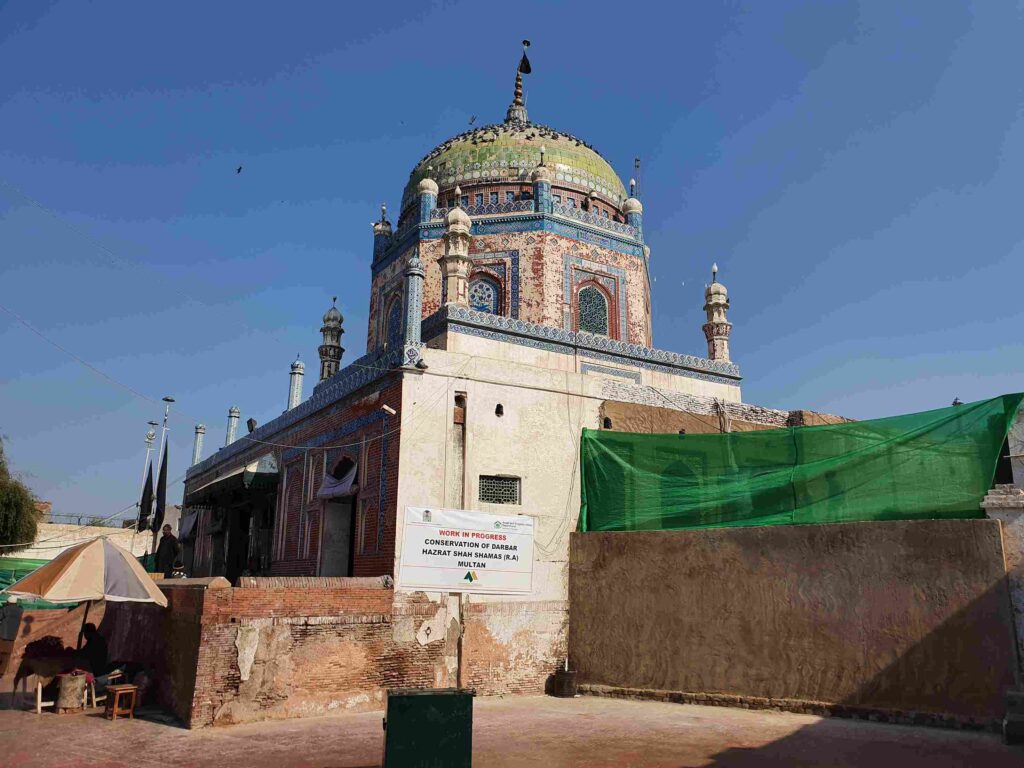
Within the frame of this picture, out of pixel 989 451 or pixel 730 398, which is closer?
pixel 989 451

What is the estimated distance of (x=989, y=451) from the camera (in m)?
10.8

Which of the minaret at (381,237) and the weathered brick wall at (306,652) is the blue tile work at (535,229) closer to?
the minaret at (381,237)

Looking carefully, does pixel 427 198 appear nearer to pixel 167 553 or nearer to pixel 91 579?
pixel 167 553

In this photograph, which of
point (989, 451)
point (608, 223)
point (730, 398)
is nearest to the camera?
point (989, 451)

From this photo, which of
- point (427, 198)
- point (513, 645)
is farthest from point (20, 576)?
point (513, 645)

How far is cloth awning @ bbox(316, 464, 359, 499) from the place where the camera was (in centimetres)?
1470

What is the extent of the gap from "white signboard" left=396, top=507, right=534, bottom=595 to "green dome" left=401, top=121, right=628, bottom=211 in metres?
10.6

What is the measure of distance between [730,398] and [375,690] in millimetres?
11110

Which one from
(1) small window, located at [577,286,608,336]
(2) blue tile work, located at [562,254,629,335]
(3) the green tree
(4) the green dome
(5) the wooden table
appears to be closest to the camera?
(5) the wooden table

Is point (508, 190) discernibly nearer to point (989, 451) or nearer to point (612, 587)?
point (612, 587)

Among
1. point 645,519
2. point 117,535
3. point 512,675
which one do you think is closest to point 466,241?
point 645,519

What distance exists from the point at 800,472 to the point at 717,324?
26.7ft

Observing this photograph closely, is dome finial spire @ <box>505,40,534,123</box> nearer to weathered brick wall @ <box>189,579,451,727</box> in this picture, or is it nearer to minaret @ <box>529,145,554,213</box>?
minaret @ <box>529,145,554,213</box>

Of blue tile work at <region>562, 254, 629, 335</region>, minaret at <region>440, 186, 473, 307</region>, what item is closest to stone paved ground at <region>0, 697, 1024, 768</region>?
minaret at <region>440, 186, 473, 307</region>
